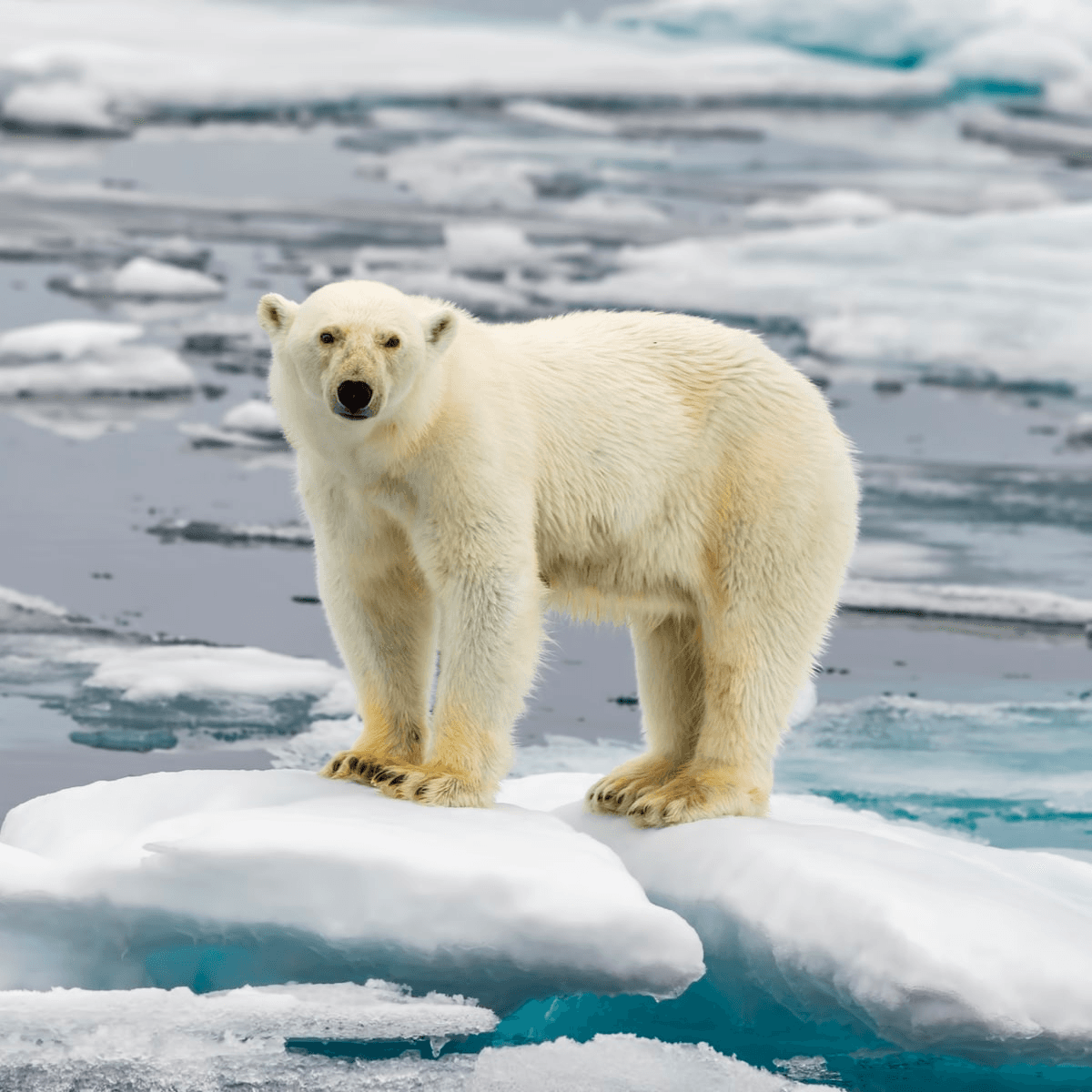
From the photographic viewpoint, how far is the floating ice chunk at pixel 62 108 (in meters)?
17.9

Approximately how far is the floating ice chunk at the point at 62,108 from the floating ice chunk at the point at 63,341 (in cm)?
606

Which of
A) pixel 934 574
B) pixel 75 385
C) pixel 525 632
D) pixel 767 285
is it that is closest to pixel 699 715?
pixel 525 632

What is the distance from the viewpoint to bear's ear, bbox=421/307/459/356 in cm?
363

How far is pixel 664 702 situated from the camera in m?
4.38

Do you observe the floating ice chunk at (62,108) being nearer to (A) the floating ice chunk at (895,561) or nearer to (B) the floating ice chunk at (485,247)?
(B) the floating ice chunk at (485,247)

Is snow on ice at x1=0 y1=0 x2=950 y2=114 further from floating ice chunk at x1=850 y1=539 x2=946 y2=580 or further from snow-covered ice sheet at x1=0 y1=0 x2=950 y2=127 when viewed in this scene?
floating ice chunk at x1=850 y1=539 x2=946 y2=580

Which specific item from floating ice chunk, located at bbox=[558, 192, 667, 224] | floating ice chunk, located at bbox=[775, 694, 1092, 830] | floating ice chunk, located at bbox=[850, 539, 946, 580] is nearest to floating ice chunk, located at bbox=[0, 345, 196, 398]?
floating ice chunk, located at bbox=[850, 539, 946, 580]

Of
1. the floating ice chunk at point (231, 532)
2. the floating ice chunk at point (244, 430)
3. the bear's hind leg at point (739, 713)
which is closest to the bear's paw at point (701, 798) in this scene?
Result: the bear's hind leg at point (739, 713)

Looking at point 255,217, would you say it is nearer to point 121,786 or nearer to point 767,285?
point 767,285

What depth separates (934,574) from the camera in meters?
8.44

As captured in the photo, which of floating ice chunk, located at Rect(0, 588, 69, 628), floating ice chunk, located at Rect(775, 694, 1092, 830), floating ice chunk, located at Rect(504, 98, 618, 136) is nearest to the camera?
floating ice chunk, located at Rect(775, 694, 1092, 830)

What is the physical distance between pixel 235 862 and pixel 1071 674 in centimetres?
467

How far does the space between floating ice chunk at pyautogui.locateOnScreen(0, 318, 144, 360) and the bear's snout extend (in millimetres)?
9737

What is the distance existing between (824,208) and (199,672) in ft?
40.5
